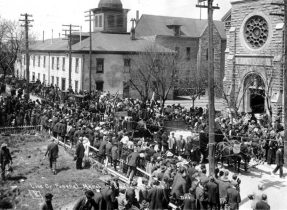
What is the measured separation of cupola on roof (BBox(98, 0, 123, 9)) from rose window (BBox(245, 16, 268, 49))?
93.6 ft

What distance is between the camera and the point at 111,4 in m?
58.9

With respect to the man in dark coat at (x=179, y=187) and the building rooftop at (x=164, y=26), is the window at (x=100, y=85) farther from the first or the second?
the man in dark coat at (x=179, y=187)

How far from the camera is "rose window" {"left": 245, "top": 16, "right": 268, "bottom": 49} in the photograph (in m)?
33.6

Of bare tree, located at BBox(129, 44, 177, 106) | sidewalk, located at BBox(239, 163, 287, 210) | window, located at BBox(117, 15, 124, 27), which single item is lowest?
sidewalk, located at BBox(239, 163, 287, 210)

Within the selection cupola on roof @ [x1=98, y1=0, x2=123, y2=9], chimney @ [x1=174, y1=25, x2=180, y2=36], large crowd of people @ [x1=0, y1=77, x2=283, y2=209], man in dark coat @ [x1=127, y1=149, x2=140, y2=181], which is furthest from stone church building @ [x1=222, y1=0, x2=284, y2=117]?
cupola on roof @ [x1=98, y1=0, x2=123, y2=9]

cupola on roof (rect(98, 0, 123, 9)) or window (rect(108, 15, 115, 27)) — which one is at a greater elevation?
cupola on roof (rect(98, 0, 123, 9))

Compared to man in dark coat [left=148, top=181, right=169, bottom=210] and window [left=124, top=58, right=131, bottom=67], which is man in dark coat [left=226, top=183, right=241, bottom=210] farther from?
window [left=124, top=58, right=131, bottom=67]

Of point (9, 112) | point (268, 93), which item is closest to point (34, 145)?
point (9, 112)

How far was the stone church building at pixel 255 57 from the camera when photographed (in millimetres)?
31594

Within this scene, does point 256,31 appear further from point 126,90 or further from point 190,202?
point 190,202

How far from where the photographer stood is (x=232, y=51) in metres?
36.2

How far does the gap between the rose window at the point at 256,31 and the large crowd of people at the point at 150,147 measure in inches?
330

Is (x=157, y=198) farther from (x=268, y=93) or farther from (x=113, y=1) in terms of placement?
(x=113, y=1)

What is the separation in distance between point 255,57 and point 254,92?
9.94 feet
